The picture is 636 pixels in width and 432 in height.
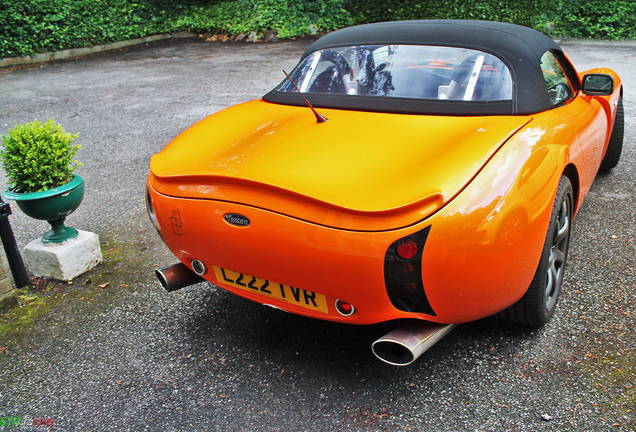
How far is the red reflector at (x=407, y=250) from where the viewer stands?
1853 mm

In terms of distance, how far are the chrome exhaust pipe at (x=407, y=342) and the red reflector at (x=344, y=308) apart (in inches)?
Result: 6.2

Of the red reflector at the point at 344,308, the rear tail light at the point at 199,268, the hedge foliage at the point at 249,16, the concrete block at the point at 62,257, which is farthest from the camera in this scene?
the hedge foliage at the point at 249,16

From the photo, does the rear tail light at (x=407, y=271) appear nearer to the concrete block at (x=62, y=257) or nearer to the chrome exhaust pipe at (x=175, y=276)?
the chrome exhaust pipe at (x=175, y=276)

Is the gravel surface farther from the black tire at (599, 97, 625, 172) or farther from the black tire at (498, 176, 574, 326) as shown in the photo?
the black tire at (599, 97, 625, 172)

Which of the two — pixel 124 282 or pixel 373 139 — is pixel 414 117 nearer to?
pixel 373 139

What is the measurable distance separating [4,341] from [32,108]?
6565mm

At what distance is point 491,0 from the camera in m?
13.3

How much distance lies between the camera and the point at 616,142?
4.38 m

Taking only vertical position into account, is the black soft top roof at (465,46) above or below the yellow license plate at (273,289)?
above

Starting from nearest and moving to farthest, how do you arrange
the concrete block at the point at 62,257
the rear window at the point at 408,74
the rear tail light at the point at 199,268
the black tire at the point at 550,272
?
the black tire at the point at 550,272 < the rear tail light at the point at 199,268 < the rear window at the point at 408,74 < the concrete block at the point at 62,257

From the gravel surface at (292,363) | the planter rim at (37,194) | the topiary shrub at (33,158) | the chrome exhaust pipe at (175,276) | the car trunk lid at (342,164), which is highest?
the car trunk lid at (342,164)

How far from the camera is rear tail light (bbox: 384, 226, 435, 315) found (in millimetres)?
1852

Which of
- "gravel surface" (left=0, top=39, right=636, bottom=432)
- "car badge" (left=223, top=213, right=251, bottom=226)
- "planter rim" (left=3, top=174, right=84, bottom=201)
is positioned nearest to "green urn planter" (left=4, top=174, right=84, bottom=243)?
"planter rim" (left=3, top=174, right=84, bottom=201)

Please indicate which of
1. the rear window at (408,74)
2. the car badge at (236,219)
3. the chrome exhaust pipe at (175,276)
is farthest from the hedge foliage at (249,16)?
the car badge at (236,219)
